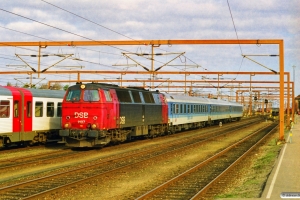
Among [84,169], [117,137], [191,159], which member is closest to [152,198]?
[84,169]

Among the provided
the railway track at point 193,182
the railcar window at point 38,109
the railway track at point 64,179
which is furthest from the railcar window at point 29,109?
the railway track at point 193,182

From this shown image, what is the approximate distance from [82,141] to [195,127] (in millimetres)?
24107

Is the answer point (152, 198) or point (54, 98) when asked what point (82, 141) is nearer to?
point (54, 98)

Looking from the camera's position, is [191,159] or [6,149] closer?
[191,159]

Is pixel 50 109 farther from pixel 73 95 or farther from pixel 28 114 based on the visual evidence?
pixel 73 95

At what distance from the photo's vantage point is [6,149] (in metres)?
21.9

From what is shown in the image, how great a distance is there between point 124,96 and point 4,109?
21.5 feet

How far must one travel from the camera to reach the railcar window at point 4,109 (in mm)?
19859

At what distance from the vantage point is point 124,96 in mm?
23719

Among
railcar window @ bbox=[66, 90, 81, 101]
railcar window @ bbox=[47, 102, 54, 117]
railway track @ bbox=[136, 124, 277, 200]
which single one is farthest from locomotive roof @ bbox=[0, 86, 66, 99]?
railway track @ bbox=[136, 124, 277, 200]

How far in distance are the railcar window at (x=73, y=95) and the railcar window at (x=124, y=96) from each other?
7.36ft

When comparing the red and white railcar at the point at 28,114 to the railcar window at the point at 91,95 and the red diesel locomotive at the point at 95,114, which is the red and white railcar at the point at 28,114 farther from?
the railcar window at the point at 91,95

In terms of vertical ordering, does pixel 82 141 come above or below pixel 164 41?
below

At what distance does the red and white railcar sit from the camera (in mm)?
20125
